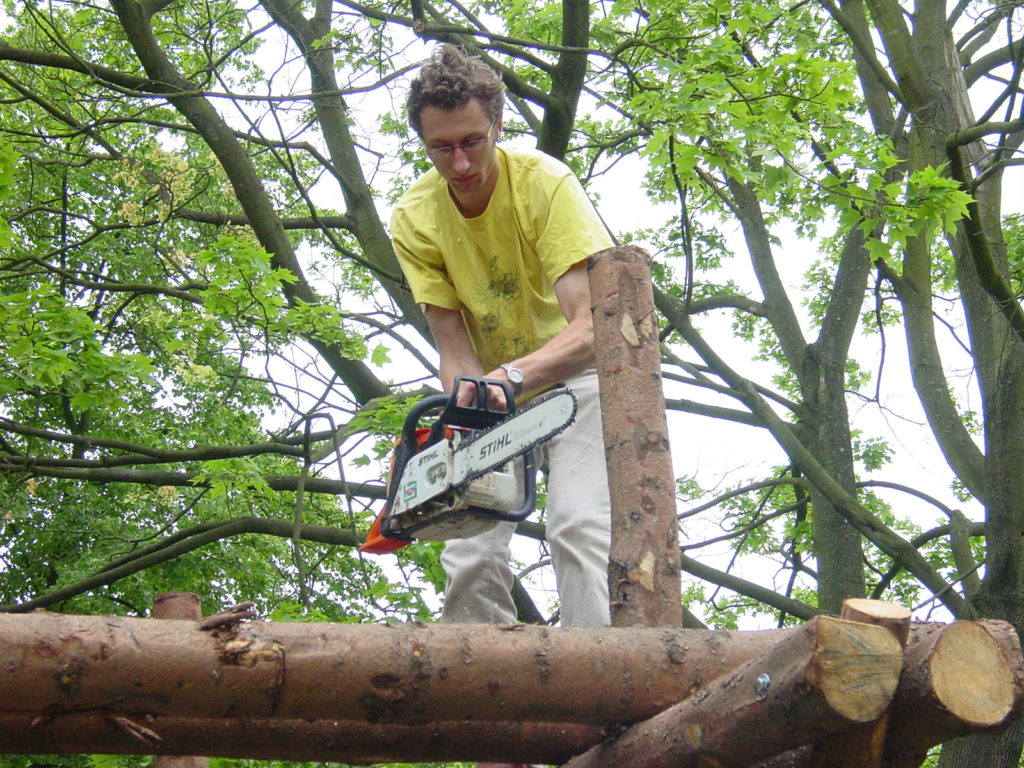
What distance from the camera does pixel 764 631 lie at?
8.16 ft

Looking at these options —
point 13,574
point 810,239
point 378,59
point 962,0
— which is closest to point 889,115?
point 962,0

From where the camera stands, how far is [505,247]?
334 centimetres

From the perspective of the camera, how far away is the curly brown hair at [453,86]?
3131 mm

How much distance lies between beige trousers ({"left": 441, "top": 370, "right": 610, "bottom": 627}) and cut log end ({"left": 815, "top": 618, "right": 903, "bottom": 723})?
3.58 feet

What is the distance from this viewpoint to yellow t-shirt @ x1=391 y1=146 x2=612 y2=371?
3171mm

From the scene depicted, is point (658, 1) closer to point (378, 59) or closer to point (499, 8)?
point (378, 59)

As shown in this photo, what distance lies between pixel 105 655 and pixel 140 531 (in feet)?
29.3

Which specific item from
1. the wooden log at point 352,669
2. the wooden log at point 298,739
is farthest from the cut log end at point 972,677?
the wooden log at point 298,739

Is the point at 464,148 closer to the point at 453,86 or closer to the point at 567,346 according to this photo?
the point at 453,86

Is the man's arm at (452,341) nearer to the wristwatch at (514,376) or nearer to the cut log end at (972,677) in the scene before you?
the wristwatch at (514,376)

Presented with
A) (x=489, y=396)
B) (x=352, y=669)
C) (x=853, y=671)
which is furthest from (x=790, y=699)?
(x=489, y=396)

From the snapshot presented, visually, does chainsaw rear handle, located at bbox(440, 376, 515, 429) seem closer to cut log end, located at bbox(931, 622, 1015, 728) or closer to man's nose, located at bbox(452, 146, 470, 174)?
man's nose, located at bbox(452, 146, 470, 174)

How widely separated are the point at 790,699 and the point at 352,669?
2.63 ft

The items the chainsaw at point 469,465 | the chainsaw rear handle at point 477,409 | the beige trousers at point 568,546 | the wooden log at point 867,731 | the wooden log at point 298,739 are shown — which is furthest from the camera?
the beige trousers at point 568,546
